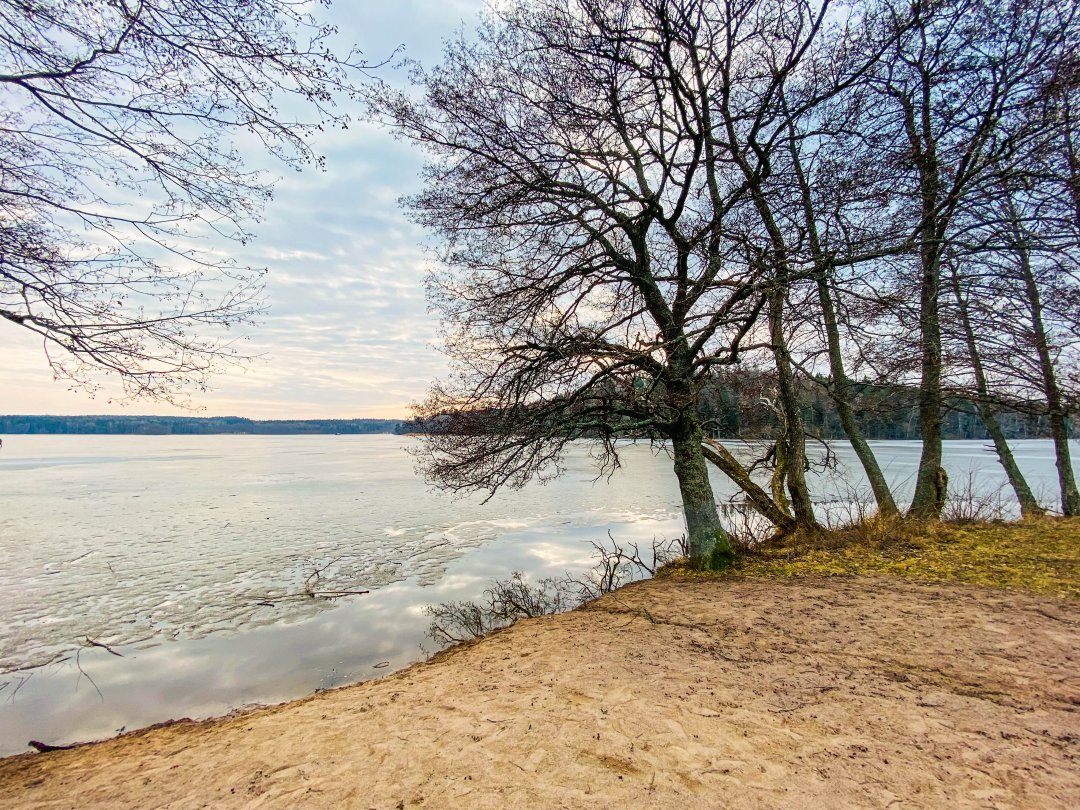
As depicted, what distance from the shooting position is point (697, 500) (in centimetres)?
838

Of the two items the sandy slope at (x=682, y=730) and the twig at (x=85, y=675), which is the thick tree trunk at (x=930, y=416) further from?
the twig at (x=85, y=675)

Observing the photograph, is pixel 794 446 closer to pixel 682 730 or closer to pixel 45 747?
pixel 682 730

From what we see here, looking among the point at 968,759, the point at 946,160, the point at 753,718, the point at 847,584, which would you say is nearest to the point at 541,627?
the point at 753,718

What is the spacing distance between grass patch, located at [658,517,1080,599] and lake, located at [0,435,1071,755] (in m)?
2.19

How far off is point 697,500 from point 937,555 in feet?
11.5

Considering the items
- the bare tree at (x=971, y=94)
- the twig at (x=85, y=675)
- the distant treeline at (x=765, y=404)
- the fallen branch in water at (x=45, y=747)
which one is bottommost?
the twig at (x=85, y=675)

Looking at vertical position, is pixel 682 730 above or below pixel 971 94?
below

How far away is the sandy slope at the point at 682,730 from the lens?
2.92 metres

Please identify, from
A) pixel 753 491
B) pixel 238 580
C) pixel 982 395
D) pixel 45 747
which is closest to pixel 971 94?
pixel 982 395

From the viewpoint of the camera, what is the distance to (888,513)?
32.2 ft

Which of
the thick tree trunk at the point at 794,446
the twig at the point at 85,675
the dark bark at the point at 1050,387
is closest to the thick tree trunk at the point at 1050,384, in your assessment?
the dark bark at the point at 1050,387

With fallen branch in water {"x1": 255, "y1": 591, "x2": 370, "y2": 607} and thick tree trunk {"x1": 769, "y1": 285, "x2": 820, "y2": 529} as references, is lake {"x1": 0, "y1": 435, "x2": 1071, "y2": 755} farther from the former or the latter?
thick tree trunk {"x1": 769, "y1": 285, "x2": 820, "y2": 529}

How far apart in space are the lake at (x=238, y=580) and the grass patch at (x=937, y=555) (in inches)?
86.2

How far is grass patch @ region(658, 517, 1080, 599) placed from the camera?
659cm
